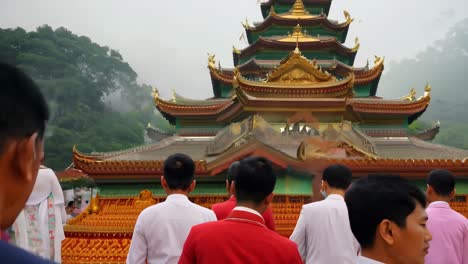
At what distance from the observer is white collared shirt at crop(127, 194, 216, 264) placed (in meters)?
3.76

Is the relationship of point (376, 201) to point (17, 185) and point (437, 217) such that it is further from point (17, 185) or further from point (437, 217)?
point (437, 217)

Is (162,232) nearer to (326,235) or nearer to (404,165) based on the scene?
(326,235)

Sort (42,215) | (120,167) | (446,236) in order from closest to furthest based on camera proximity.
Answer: (446,236) < (42,215) < (120,167)

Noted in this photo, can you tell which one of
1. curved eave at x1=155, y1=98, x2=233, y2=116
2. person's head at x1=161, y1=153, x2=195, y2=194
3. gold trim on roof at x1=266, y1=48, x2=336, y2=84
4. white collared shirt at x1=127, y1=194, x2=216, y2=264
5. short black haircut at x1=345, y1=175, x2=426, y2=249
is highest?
short black haircut at x1=345, y1=175, x2=426, y2=249

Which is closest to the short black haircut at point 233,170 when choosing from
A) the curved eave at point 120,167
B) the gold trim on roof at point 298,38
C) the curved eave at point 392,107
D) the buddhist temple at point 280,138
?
the buddhist temple at point 280,138

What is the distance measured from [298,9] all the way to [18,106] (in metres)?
20.0

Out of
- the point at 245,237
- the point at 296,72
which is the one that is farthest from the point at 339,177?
the point at 296,72

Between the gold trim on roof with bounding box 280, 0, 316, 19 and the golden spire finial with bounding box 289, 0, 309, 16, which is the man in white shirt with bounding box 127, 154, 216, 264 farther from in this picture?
the golden spire finial with bounding box 289, 0, 309, 16

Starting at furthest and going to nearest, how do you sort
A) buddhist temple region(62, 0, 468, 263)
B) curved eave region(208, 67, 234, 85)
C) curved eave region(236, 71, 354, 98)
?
curved eave region(208, 67, 234, 85) → curved eave region(236, 71, 354, 98) → buddhist temple region(62, 0, 468, 263)

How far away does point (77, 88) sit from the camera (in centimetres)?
4800

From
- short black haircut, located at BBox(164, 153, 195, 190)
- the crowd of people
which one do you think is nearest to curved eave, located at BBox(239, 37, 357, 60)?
the crowd of people

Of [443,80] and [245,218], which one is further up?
[245,218]

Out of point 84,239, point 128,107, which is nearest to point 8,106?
point 84,239

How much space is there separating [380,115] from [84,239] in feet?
33.1
